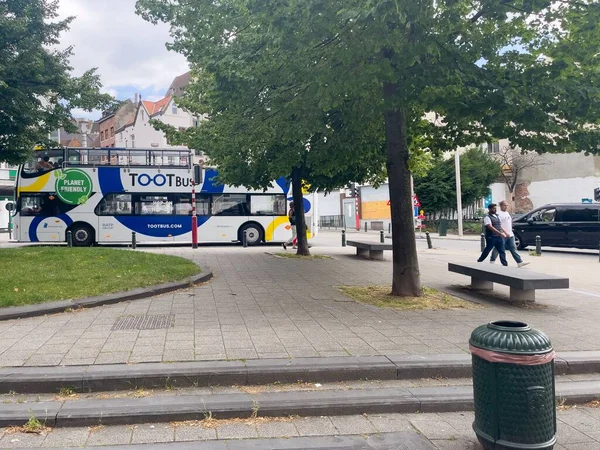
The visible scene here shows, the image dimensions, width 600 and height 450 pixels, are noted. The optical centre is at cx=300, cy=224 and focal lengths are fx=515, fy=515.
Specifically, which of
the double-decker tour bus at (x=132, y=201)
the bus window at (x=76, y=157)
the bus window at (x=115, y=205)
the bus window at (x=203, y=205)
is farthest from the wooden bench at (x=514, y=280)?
the bus window at (x=76, y=157)

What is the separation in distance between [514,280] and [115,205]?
1846 centimetres

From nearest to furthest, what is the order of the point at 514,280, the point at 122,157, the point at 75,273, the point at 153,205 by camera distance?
the point at 514,280 → the point at 75,273 → the point at 122,157 → the point at 153,205

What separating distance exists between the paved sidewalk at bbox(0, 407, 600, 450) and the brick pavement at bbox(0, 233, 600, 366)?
119 cm

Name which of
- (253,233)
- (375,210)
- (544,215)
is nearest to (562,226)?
(544,215)

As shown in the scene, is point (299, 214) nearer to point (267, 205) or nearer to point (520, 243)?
point (267, 205)

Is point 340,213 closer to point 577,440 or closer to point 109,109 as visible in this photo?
point 109,109

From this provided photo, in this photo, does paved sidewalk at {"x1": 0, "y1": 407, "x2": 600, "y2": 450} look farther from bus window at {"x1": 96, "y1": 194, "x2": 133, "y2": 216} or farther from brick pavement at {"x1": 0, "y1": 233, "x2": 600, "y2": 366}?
bus window at {"x1": 96, "y1": 194, "x2": 133, "y2": 216}

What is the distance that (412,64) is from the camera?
7.39 meters

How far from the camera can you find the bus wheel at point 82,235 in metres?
22.2

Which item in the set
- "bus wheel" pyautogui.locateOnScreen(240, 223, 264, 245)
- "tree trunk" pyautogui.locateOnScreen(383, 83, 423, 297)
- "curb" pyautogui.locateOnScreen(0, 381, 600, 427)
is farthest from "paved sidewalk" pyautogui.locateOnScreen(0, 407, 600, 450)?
"bus wheel" pyautogui.locateOnScreen(240, 223, 264, 245)

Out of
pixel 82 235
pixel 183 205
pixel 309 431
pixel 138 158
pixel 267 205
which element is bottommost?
pixel 309 431

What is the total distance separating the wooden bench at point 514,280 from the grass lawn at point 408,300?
2.29 feet

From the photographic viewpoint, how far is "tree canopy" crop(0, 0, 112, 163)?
13.0 metres

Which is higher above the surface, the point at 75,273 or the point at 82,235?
the point at 82,235
